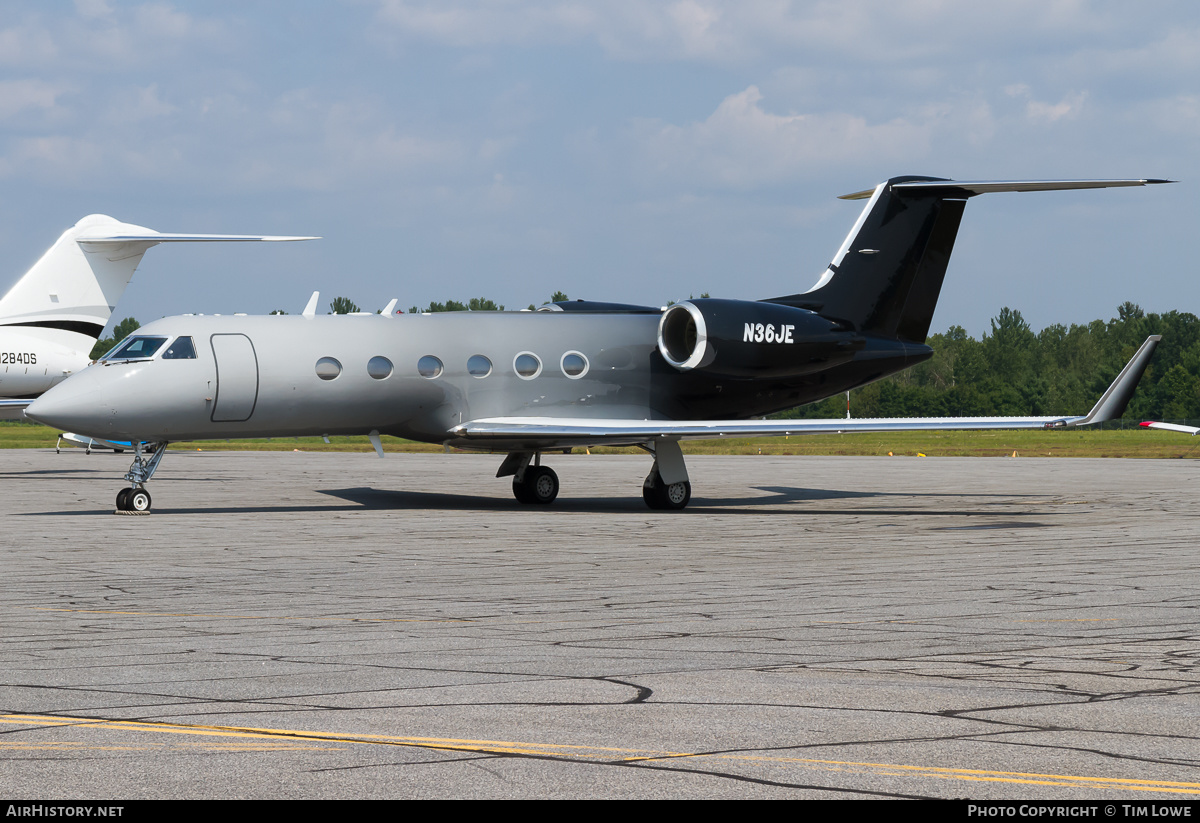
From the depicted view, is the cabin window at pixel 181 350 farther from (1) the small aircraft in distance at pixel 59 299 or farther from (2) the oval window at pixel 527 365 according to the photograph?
(1) the small aircraft in distance at pixel 59 299

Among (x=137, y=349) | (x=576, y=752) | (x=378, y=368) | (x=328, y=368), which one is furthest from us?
(x=378, y=368)

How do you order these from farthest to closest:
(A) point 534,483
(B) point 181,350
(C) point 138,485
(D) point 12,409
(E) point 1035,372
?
(E) point 1035,372, (D) point 12,409, (A) point 534,483, (C) point 138,485, (B) point 181,350

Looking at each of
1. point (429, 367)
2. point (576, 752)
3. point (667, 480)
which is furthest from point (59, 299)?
point (576, 752)

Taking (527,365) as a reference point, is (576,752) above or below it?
below

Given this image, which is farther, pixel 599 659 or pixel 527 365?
pixel 527 365

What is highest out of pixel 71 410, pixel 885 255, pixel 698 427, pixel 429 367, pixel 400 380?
pixel 885 255

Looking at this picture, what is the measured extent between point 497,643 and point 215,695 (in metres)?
2.38

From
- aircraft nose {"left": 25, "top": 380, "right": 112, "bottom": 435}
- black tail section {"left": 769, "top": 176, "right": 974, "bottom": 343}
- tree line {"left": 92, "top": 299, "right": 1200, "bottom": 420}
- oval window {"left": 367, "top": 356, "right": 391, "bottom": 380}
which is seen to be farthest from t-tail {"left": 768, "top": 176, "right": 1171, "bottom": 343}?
tree line {"left": 92, "top": 299, "right": 1200, "bottom": 420}

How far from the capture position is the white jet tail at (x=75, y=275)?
31656 mm

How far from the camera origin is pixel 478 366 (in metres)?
23.5

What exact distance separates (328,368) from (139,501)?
3772 millimetres

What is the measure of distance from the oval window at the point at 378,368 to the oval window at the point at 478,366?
1.52m

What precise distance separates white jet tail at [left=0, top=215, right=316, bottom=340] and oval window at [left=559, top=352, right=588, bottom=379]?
12.5 metres

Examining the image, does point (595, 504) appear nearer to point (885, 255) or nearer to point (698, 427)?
point (698, 427)
